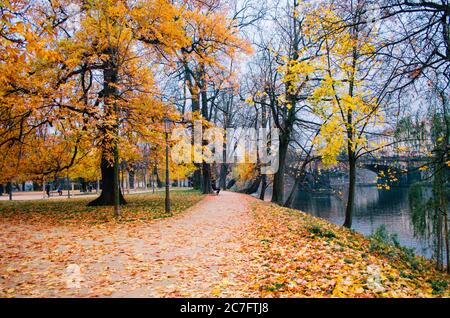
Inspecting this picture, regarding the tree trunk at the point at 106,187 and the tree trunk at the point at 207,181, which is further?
the tree trunk at the point at 207,181

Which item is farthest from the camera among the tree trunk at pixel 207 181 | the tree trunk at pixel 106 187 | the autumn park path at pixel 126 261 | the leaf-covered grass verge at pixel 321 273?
the tree trunk at pixel 207 181

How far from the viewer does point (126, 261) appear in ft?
19.9

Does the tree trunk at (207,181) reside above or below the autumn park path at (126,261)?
above

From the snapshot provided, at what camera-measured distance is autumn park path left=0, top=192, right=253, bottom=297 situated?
4.52 meters

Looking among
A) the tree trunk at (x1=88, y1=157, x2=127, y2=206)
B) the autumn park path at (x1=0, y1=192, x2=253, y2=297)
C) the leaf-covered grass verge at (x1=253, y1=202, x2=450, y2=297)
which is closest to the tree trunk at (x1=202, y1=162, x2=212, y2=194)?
the tree trunk at (x1=88, y1=157, x2=127, y2=206)

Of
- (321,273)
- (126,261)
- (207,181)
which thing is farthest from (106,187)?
(321,273)

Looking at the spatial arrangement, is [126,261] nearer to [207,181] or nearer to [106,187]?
[106,187]

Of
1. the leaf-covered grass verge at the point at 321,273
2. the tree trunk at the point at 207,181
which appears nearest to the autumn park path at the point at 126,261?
the leaf-covered grass verge at the point at 321,273

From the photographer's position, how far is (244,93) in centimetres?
2383

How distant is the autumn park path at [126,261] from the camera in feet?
14.8

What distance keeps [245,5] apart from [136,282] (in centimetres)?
2357

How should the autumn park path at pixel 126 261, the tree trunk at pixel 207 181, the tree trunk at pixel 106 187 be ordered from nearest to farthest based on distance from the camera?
the autumn park path at pixel 126 261, the tree trunk at pixel 106 187, the tree trunk at pixel 207 181

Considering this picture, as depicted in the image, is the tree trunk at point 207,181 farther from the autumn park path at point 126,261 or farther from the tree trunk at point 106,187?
the autumn park path at point 126,261

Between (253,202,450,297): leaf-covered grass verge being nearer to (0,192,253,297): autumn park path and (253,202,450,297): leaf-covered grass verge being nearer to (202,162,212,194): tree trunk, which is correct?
(0,192,253,297): autumn park path
